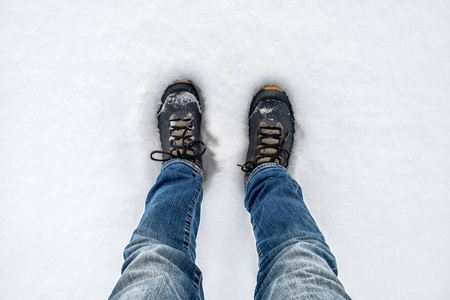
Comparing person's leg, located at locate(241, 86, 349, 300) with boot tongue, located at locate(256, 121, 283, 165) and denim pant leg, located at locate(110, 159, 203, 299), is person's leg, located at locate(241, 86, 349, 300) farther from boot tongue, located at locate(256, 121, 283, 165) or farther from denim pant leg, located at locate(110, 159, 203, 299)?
denim pant leg, located at locate(110, 159, 203, 299)

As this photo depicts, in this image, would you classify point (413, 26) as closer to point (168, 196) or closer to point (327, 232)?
point (327, 232)

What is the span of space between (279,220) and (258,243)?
10 cm

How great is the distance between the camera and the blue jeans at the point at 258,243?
1.61 feet

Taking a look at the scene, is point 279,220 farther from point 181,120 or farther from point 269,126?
point 181,120

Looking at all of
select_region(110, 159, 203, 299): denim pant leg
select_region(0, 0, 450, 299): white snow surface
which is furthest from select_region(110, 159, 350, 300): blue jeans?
select_region(0, 0, 450, 299): white snow surface

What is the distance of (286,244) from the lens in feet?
1.91

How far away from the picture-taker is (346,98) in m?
0.84

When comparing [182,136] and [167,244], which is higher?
[182,136]

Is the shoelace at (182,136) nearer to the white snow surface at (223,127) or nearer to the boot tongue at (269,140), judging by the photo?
the white snow surface at (223,127)

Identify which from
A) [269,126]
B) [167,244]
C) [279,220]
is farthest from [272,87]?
[167,244]

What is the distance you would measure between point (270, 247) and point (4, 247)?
1.00 m

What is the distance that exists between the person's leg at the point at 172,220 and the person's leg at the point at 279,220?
6.8 inches

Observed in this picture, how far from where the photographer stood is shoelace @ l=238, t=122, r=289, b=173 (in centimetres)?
84

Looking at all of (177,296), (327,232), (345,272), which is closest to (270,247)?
(177,296)
